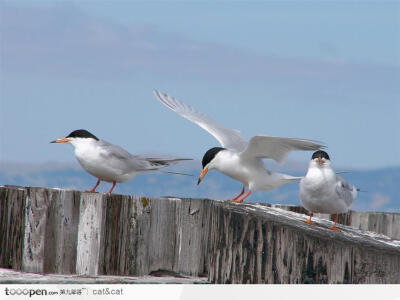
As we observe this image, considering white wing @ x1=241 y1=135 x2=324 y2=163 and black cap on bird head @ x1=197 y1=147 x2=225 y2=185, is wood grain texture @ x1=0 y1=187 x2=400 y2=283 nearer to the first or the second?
white wing @ x1=241 y1=135 x2=324 y2=163

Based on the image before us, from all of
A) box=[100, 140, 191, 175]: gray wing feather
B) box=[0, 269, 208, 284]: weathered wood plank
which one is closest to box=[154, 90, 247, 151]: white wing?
box=[100, 140, 191, 175]: gray wing feather

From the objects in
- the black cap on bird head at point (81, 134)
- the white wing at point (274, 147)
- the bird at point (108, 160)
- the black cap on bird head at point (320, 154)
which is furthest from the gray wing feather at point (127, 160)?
the black cap on bird head at point (320, 154)

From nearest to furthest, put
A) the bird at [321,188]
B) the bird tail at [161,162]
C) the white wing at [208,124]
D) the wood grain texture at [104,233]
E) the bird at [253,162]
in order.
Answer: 1. the wood grain texture at [104,233]
2. the bird at [321,188]
3. the bird at [253,162]
4. the bird tail at [161,162]
5. the white wing at [208,124]

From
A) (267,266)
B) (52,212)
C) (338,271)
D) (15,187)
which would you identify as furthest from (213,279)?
(15,187)

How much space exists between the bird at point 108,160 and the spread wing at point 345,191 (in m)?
2.27

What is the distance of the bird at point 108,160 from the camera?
31.2 feet

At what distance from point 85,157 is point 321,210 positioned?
130 inches

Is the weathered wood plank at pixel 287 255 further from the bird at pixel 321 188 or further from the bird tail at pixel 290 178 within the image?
the bird tail at pixel 290 178

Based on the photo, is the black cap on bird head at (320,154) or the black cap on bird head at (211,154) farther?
the black cap on bird head at (211,154)

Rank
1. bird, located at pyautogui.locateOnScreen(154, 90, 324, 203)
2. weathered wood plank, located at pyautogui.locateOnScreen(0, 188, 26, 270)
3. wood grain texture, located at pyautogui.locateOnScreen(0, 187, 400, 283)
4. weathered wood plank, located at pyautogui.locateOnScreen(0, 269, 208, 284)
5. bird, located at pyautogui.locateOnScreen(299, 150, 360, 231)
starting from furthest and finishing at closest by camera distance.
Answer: bird, located at pyautogui.locateOnScreen(154, 90, 324, 203)
bird, located at pyautogui.locateOnScreen(299, 150, 360, 231)
weathered wood plank, located at pyautogui.locateOnScreen(0, 188, 26, 270)
wood grain texture, located at pyautogui.locateOnScreen(0, 187, 400, 283)
weathered wood plank, located at pyautogui.locateOnScreen(0, 269, 208, 284)

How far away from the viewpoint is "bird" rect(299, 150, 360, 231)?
7.67 m

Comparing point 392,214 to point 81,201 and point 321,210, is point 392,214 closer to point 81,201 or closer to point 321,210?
point 321,210

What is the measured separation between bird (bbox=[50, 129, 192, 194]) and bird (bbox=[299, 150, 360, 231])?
223 cm
